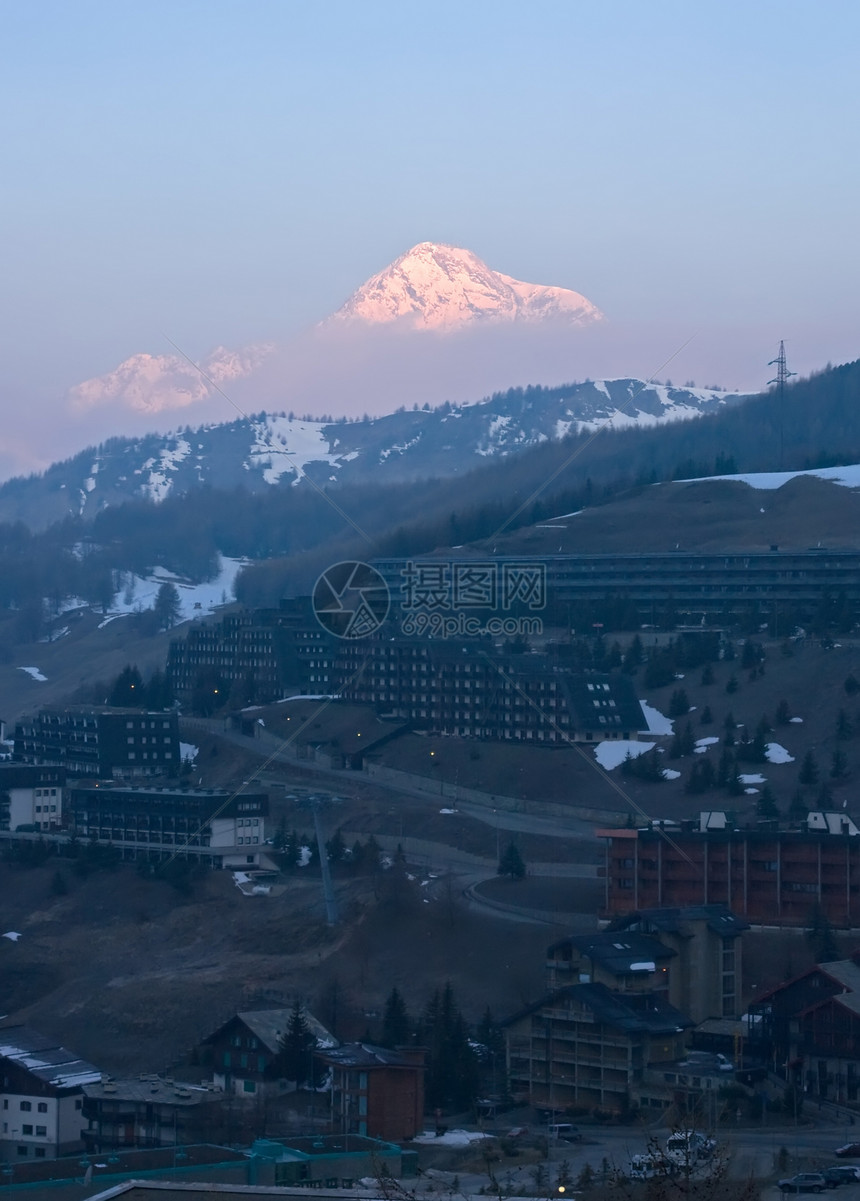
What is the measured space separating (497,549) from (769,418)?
4766 cm

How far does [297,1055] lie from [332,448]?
16366cm

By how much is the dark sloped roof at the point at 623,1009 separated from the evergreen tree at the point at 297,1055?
2623 millimetres

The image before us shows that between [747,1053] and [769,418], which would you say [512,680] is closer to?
[747,1053]

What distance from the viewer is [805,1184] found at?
50.5 feet

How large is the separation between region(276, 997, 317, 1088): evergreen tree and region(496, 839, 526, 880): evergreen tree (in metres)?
9.87

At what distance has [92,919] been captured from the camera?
3303 cm

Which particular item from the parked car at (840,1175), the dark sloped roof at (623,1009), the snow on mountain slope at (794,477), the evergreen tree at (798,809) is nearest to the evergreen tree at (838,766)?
the evergreen tree at (798,809)

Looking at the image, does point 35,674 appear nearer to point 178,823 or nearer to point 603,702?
point 603,702

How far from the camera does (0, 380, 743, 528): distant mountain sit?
17162cm

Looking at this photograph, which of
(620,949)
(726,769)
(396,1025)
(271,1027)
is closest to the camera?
(271,1027)

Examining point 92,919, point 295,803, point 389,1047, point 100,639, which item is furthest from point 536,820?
point 100,639

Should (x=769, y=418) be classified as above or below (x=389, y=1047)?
above

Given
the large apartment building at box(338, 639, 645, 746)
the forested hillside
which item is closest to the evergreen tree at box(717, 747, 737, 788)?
the large apartment building at box(338, 639, 645, 746)

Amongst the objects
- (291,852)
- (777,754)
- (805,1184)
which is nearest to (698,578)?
(777,754)
